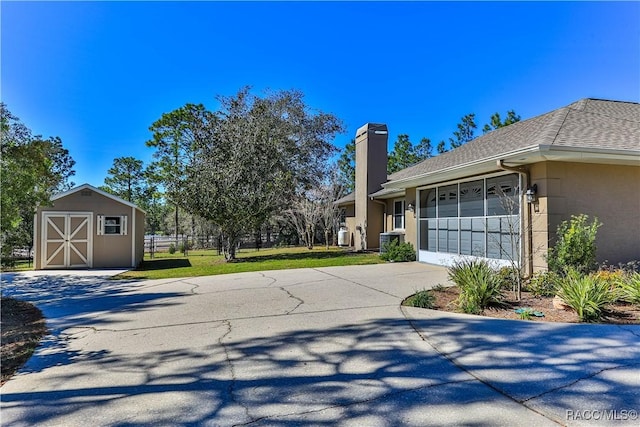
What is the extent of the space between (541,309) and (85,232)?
1536 cm

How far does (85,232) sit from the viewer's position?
14.3m

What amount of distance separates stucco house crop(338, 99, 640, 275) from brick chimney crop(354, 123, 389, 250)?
20.2 ft

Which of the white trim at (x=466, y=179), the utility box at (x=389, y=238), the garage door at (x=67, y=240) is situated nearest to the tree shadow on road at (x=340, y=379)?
the white trim at (x=466, y=179)

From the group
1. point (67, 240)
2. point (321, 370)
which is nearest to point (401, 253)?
point (321, 370)

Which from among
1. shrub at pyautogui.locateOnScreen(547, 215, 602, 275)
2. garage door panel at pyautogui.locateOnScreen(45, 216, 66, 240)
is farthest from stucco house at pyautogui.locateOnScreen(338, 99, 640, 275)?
garage door panel at pyautogui.locateOnScreen(45, 216, 66, 240)

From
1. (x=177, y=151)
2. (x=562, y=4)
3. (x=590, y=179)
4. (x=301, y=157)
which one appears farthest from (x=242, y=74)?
(x=590, y=179)

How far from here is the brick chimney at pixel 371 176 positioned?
1795 cm

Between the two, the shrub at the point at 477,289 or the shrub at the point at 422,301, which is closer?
the shrub at the point at 477,289

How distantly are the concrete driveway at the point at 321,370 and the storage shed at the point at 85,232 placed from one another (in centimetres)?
916

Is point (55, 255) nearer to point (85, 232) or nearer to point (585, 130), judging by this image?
point (85, 232)

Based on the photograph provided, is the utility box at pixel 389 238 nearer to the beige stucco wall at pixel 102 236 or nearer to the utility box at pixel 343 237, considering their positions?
the utility box at pixel 343 237

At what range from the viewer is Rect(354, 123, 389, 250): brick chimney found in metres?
18.0

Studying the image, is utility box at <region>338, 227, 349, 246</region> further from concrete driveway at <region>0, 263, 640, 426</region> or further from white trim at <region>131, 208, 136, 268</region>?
concrete driveway at <region>0, 263, 640, 426</region>

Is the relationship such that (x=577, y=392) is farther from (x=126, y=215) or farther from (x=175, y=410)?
(x=126, y=215)
